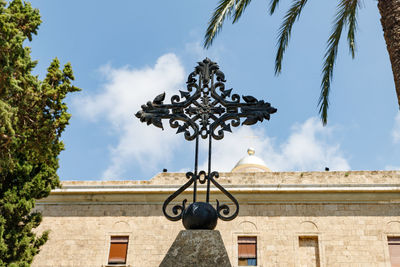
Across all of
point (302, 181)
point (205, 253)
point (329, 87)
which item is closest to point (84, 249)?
point (302, 181)

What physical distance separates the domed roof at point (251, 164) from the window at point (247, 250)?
1124 cm

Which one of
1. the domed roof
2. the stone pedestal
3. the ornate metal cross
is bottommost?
the stone pedestal

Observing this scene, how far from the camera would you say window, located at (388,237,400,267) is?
42.4 ft

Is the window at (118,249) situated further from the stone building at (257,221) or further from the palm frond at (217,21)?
the palm frond at (217,21)

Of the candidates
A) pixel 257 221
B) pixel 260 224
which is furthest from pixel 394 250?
pixel 257 221

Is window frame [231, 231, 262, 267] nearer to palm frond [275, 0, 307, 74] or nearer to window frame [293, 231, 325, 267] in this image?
window frame [293, 231, 325, 267]

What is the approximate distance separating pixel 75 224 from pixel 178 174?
12.8 ft

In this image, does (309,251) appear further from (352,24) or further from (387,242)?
(352,24)

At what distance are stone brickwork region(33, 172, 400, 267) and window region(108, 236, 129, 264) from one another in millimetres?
194

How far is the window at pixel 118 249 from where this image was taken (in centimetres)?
1392

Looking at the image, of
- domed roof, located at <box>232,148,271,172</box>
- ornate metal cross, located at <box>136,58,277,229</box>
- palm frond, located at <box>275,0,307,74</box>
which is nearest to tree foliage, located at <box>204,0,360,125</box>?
palm frond, located at <box>275,0,307,74</box>

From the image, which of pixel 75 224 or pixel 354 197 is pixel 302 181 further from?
pixel 75 224

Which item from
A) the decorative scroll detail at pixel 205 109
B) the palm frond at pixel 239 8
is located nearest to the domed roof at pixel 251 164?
the palm frond at pixel 239 8

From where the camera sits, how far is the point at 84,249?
14.1 m
